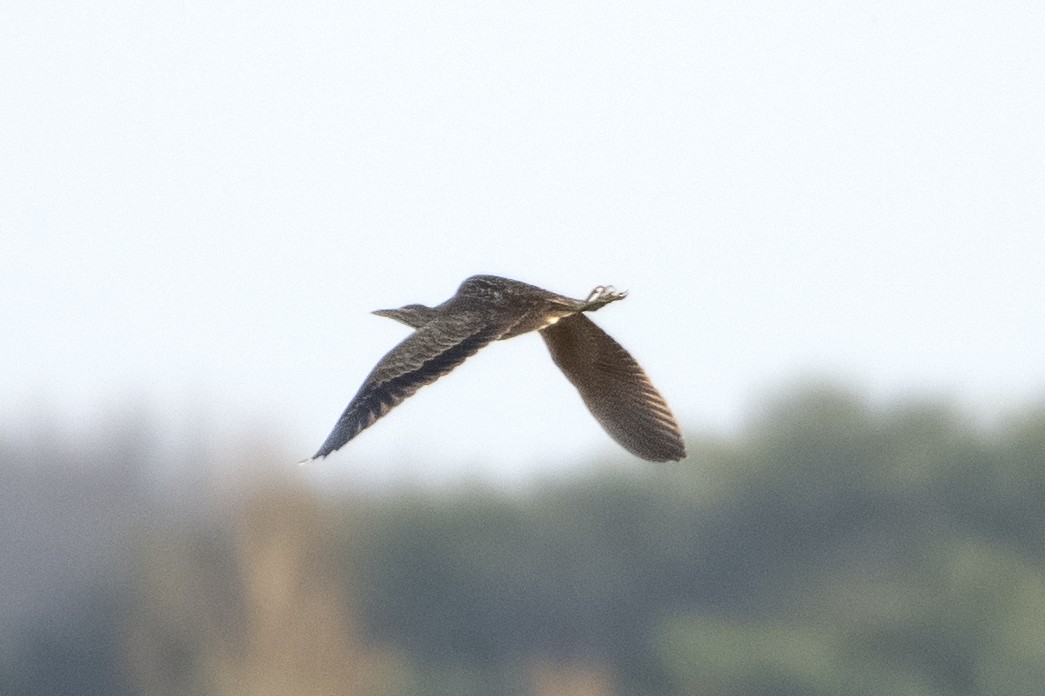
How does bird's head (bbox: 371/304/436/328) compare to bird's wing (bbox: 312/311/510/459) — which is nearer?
bird's wing (bbox: 312/311/510/459)

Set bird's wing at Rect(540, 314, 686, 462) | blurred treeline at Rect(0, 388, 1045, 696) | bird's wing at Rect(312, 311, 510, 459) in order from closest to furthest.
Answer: bird's wing at Rect(312, 311, 510, 459), bird's wing at Rect(540, 314, 686, 462), blurred treeline at Rect(0, 388, 1045, 696)

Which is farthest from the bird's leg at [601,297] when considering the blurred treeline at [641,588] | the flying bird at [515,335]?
the blurred treeline at [641,588]

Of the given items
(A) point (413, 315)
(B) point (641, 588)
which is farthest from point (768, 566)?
(A) point (413, 315)

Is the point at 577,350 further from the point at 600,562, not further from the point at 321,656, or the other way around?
the point at 600,562

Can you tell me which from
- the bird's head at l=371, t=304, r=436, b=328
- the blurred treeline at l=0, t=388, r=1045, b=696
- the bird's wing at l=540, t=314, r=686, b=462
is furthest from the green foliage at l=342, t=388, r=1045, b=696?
the bird's wing at l=540, t=314, r=686, b=462

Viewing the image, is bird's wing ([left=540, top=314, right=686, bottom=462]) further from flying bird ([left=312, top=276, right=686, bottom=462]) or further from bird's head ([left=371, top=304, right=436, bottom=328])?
bird's head ([left=371, top=304, right=436, bottom=328])

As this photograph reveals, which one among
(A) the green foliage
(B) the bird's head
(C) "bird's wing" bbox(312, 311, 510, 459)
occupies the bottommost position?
(C) "bird's wing" bbox(312, 311, 510, 459)

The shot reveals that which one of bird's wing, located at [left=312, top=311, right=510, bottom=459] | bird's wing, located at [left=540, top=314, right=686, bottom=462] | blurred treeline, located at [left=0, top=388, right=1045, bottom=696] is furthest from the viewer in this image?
blurred treeline, located at [left=0, top=388, right=1045, bottom=696]

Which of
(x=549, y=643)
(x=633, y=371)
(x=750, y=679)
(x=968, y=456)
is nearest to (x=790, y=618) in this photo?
(x=750, y=679)
